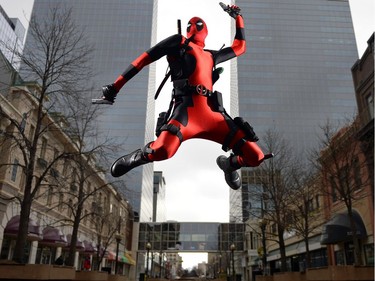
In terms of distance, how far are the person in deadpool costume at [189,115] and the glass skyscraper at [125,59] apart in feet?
194

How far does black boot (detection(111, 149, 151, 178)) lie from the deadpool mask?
5.25ft

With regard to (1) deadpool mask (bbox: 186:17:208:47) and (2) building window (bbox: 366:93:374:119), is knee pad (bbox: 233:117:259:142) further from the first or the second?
(2) building window (bbox: 366:93:374:119)

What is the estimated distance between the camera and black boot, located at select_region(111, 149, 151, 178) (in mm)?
3617

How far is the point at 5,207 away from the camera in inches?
866

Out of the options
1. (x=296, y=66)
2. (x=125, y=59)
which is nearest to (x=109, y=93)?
(x=125, y=59)

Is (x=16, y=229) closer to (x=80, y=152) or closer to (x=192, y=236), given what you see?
(x=80, y=152)

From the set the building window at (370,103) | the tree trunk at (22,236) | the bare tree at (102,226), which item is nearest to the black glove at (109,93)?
the tree trunk at (22,236)

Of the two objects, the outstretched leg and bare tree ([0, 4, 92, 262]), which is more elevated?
bare tree ([0, 4, 92, 262])

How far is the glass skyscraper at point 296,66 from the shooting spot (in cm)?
7812

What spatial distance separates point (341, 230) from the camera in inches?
889

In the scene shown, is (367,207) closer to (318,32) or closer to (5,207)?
(5,207)

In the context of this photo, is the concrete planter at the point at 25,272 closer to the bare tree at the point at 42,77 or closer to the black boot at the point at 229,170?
the bare tree at the point at 42,77

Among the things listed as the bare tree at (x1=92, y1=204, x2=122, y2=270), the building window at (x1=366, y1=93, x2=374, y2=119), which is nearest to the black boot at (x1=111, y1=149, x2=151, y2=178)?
the bare tree at (x1=92, y1=204, x2=122, y2=270)

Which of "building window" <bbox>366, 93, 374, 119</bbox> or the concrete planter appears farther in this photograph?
"building window" <bbox>366, 93, 374, 119</bbox>
